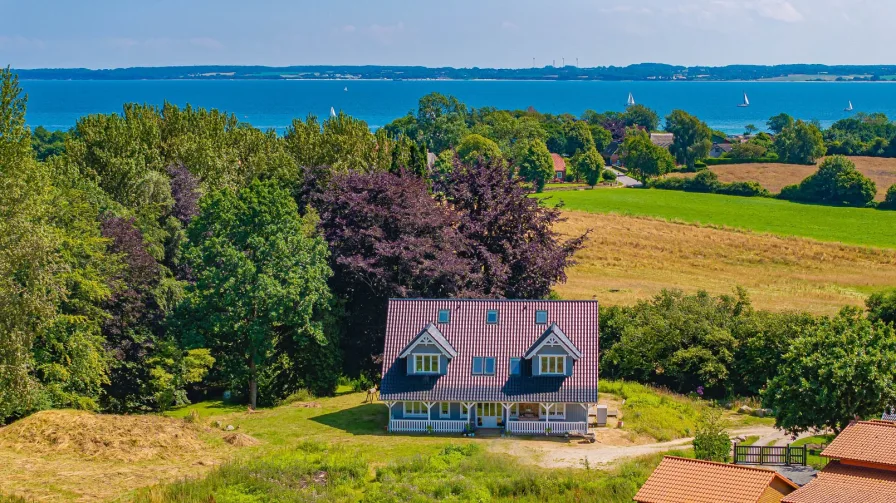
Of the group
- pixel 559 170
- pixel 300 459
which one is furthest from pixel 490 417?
pixel 559 170

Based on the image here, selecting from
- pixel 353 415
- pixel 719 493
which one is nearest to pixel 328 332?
pixel 353 415

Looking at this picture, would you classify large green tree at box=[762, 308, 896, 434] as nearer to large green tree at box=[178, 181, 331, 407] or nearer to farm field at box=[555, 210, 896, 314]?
large green tree at box=[178, 181, 331, 407]

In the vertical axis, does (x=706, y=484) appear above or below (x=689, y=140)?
below

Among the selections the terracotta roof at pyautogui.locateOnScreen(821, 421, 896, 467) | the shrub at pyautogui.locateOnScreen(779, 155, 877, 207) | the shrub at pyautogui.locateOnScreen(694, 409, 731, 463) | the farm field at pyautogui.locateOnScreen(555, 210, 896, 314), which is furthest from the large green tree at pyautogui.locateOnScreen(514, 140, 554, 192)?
the terracotta roof at pyautogui.locateOnScreen(821, 421, 896, 467)

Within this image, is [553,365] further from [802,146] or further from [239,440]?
[802,146]

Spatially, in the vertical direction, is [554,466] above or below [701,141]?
below

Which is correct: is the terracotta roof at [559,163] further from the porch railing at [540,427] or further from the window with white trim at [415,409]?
the porch railing at [540,427]

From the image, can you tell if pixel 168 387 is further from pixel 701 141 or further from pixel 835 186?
pixel 701 141
